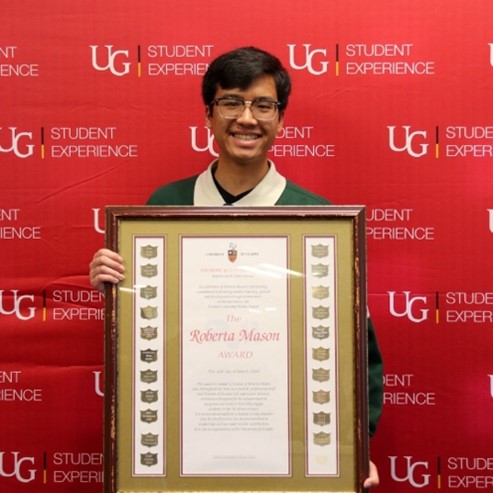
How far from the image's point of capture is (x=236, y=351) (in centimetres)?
126

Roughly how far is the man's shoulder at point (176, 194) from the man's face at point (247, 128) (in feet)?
0.56

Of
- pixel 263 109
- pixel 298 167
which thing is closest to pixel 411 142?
pixel 298 167

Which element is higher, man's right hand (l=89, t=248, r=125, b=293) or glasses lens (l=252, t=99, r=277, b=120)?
glasses lens (l=252, t=99, r=277, b=120)

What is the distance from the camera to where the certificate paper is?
1248 mm

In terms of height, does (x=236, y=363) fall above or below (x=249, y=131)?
below

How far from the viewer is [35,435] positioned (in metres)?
1.89

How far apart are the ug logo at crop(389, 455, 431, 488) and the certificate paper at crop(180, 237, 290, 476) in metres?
0.77

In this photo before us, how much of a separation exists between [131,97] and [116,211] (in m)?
0.74

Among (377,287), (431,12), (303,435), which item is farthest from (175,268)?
(431,12)

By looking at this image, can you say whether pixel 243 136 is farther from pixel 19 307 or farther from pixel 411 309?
pixel 19 307

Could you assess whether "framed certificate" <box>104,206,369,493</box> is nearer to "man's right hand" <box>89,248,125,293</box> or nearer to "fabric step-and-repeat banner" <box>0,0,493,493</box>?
"man's right hand" <box>89,248,125,293</box>

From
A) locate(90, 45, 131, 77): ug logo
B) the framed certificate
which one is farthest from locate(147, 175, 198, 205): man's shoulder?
locate(90, 45, 131, 77): ug logo

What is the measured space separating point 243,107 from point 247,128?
49 millimetres

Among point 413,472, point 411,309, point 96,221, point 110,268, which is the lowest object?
point 413,472
